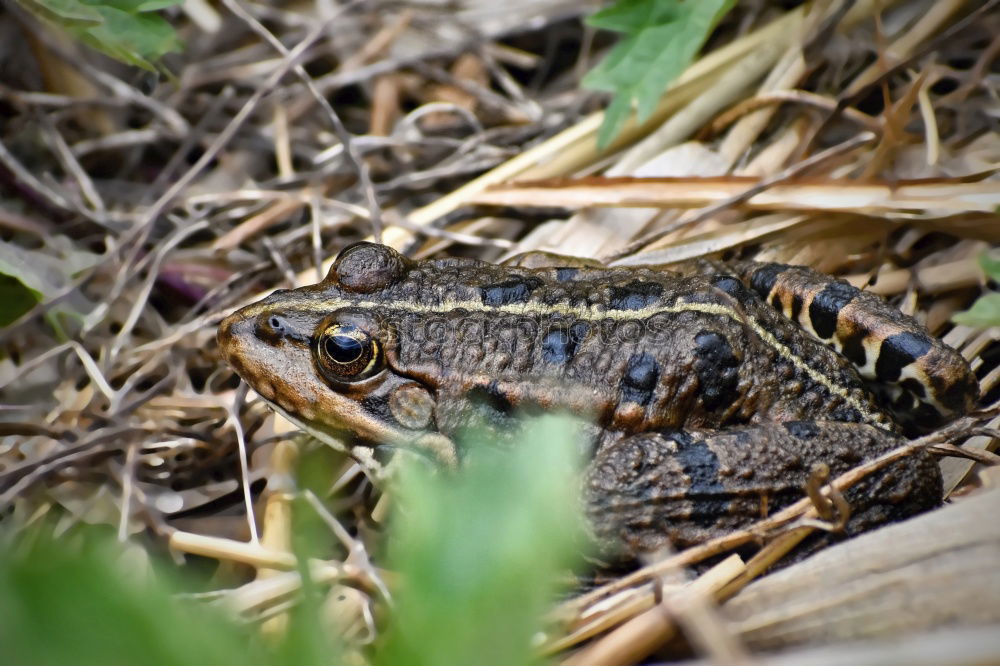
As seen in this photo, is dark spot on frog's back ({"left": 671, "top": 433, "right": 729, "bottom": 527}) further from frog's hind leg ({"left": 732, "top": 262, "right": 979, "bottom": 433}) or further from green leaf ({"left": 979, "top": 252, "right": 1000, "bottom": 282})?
green leaf ({"left": 979, "top": 252, "right": 1000, "bottom": 282})

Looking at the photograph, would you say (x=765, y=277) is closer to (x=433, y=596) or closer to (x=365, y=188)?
(x=365, y=188)

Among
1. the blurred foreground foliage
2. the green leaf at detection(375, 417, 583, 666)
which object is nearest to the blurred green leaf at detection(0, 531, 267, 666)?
the blurred foreground foliage

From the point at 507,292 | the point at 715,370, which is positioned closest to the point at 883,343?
the point at 715,370

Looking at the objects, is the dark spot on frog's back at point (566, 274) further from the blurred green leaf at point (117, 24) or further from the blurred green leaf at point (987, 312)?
the blurred green leaf at point (117, 24)

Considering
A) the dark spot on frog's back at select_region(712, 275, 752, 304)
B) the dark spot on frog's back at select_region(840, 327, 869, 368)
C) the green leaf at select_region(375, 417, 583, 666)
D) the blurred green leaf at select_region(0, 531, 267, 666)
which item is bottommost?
the green leaf at select_region(375, 417, 583, 666)

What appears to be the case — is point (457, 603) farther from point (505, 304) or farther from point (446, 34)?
point (446, 34)
